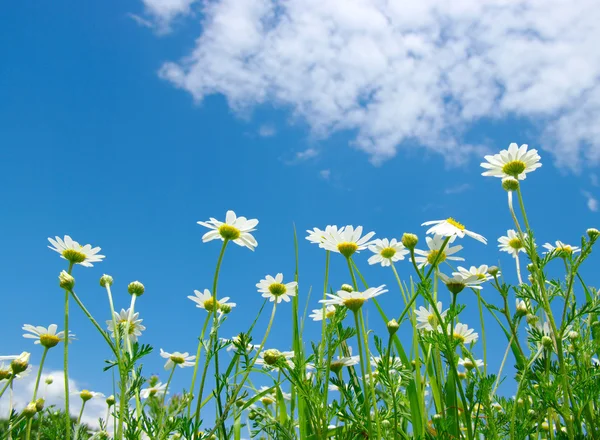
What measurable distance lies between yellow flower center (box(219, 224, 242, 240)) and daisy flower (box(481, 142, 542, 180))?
4.60ft

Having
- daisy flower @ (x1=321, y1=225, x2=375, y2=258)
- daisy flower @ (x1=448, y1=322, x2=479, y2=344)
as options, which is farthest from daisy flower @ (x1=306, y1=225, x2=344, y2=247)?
daisy flower @ (x1=448, y1=322, x2=479, y2=344)

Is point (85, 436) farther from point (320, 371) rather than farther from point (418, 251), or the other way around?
point (418, 251)

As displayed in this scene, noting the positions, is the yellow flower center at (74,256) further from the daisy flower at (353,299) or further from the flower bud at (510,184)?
the flower bud at (510,184)

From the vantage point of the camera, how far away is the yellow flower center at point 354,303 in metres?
2.08

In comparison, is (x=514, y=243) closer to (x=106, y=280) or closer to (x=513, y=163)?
(x=513, y=163)

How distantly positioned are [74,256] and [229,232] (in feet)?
2.64

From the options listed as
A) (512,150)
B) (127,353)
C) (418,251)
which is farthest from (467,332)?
(127,353)

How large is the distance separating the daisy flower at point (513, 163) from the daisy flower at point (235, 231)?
134 cm

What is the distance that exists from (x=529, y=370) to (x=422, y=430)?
0.59 meters

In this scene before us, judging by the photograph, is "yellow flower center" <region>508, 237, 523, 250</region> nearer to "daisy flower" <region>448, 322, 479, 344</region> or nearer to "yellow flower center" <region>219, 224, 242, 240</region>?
"daisy flower" <region>448, 322, 479, 344</region>

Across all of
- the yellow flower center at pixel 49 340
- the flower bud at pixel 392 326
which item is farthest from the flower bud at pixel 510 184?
the yellow flower center at pixel 49 340

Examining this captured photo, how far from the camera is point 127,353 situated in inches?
80.0

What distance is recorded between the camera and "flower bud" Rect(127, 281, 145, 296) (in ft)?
8.48

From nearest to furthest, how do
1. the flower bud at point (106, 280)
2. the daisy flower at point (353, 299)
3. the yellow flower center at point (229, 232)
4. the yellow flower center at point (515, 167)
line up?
1. the daisy flower at point (353, 299)
2. the flower bud at point (106, 280)
3. the yellow flower center at point (229, 232)
4. the yellow flower center at point (515, 167)
